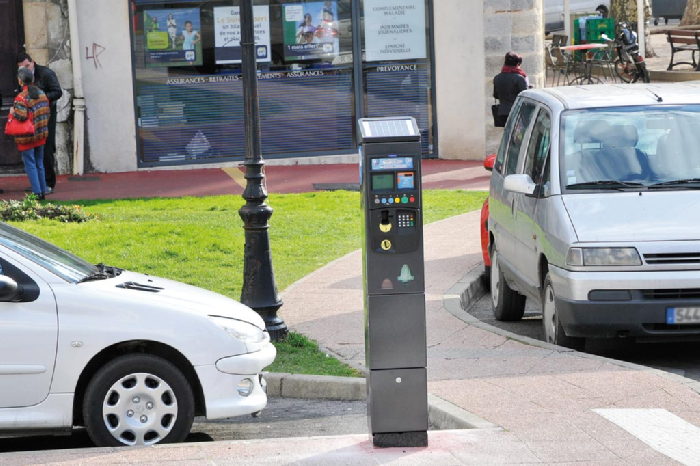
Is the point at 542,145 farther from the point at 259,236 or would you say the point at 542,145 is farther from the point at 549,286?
the point at 259,236

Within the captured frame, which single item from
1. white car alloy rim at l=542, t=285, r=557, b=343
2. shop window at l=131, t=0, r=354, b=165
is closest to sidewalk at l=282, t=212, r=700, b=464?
white car alloy rim at l=542, t=285, r=557, b=343

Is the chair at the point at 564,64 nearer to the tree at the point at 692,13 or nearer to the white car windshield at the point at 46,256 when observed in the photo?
the tree at the point at 692,13

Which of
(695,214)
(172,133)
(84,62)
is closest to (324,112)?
(172,133)

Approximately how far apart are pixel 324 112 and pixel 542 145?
11004 mm

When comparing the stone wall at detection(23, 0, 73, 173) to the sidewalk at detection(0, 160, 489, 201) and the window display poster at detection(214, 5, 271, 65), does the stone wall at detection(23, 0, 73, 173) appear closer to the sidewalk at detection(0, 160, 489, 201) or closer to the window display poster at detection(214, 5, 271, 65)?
the sidewalk at detection(0, 160, 489, 201)

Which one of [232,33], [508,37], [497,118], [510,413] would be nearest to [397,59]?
[508,37]

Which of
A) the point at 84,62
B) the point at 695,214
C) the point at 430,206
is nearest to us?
the point at 695,214

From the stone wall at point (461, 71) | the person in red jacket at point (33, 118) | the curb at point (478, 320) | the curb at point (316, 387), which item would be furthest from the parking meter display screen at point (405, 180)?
the stone wall at point (461, 71)

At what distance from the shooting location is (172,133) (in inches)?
803

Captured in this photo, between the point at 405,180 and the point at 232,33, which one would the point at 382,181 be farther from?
the point at 232,33

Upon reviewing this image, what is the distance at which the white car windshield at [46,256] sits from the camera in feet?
24.2

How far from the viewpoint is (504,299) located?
36.3ft

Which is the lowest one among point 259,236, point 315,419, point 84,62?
point 315,419

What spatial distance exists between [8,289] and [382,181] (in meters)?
2.10
